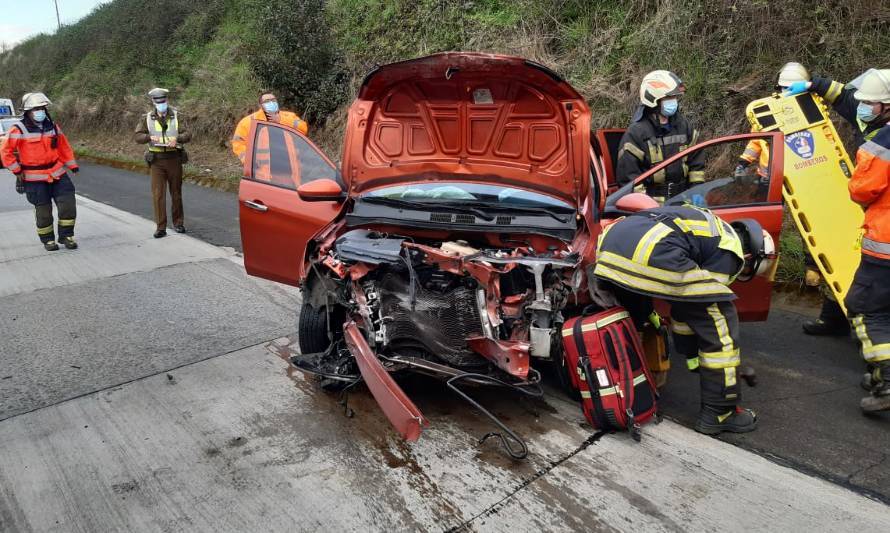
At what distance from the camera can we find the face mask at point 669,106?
5098 millimetres

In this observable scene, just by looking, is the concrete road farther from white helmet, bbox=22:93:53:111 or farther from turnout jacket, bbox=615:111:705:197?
white helmet, bbox=22:93:53:111

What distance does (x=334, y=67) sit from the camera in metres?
13.0

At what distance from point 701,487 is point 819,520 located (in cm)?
47

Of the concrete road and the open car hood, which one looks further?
the open car hood

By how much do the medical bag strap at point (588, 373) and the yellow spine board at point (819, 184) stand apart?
208cm

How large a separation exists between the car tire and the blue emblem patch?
350 cm

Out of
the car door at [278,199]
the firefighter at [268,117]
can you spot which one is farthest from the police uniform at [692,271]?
the firefighter at [268,117]

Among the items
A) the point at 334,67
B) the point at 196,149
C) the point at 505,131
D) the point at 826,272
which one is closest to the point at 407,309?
the point at 505,131

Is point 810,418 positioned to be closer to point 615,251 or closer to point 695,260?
point 695,260

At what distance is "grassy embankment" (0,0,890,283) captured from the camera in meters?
6.93

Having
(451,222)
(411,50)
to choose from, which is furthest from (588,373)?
(411,50)

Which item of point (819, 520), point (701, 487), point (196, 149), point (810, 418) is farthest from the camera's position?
point (196, 149)

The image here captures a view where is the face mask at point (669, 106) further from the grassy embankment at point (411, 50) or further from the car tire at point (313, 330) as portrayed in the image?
the car tire at point (313, 330)

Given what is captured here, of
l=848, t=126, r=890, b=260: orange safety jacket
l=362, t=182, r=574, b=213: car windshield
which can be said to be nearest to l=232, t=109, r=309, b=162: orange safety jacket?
l=362, t=182, r=574, b=213: car windshield
